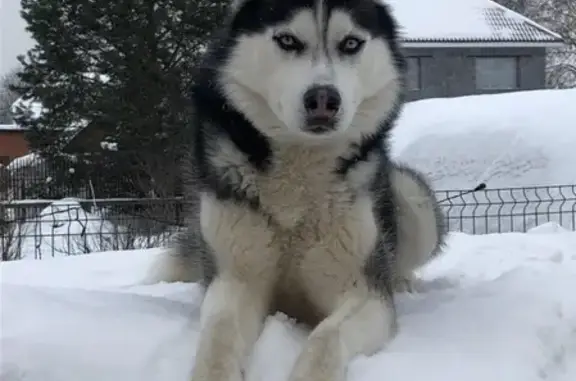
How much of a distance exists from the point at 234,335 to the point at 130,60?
42.5 ft

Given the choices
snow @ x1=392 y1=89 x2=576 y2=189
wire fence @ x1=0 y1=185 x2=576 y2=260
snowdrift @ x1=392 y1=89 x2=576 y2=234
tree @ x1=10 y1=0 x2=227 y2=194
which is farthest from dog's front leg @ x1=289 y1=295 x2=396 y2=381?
tree @ x1=10 y1=0 x2=227 y2=194

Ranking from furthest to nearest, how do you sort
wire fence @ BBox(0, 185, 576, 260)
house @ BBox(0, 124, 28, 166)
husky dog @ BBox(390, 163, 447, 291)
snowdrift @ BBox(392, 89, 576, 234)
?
house @ BBox(0, 124, 28, 166)
snowdrift @ BBox(392, 89, 576, 234)
wire fence @ BBox(0, 185, 576, 260)
husky dog @ BBox(390, 163, 447, 291)

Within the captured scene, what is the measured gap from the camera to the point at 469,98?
14312 mm

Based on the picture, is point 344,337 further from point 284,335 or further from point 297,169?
point 297,169

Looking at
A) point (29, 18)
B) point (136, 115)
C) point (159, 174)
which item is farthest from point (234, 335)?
point (29, 18)

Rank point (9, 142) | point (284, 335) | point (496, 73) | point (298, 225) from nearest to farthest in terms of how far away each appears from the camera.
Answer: point (284, 335) → point (298, 225) → point (9, 142) → point (496, 73)

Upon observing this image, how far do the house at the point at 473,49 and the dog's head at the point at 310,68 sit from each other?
19.6m

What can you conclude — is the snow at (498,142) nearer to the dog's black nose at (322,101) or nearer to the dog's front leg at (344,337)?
the dog's front leg at (344,337)

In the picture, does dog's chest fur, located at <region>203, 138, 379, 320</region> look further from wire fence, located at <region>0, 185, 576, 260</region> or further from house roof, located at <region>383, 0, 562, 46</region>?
house roof, located at <region>383, 0, 562, 46</region>

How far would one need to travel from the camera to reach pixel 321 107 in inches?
94.3

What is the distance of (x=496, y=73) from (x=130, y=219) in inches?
706

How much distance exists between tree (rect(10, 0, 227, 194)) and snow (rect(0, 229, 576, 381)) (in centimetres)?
1128

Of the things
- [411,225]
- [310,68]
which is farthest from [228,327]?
[411,225]

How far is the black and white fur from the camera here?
247cm
